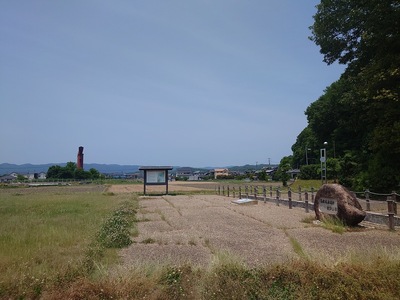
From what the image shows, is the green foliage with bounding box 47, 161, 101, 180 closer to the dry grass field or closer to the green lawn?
the green lawn

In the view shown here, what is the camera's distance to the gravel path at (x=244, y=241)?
6.54 meters

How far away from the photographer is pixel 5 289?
429 centimetres

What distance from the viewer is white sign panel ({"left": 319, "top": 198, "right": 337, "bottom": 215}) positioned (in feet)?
33.7

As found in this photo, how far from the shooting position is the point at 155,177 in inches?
1093

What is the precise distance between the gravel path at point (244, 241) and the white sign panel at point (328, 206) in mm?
726

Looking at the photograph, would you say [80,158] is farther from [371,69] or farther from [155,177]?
[371,69]

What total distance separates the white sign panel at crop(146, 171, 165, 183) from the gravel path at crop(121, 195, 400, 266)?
1539 cm

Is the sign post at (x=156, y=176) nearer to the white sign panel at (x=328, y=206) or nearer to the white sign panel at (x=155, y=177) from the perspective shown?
the white sign panel at (x=155, y=177)

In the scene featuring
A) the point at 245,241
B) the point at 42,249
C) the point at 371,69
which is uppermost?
the point at 371,69

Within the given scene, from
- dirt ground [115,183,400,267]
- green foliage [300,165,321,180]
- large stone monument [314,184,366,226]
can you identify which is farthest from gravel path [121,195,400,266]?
green foliage [300,165,321,180]

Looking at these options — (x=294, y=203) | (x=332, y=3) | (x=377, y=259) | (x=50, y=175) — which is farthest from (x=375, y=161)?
(x=50, y=175)

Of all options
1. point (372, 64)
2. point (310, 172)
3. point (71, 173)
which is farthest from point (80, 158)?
point (372, 64)

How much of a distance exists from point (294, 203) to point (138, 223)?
8.30 metres

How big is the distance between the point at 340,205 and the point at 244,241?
362cm
